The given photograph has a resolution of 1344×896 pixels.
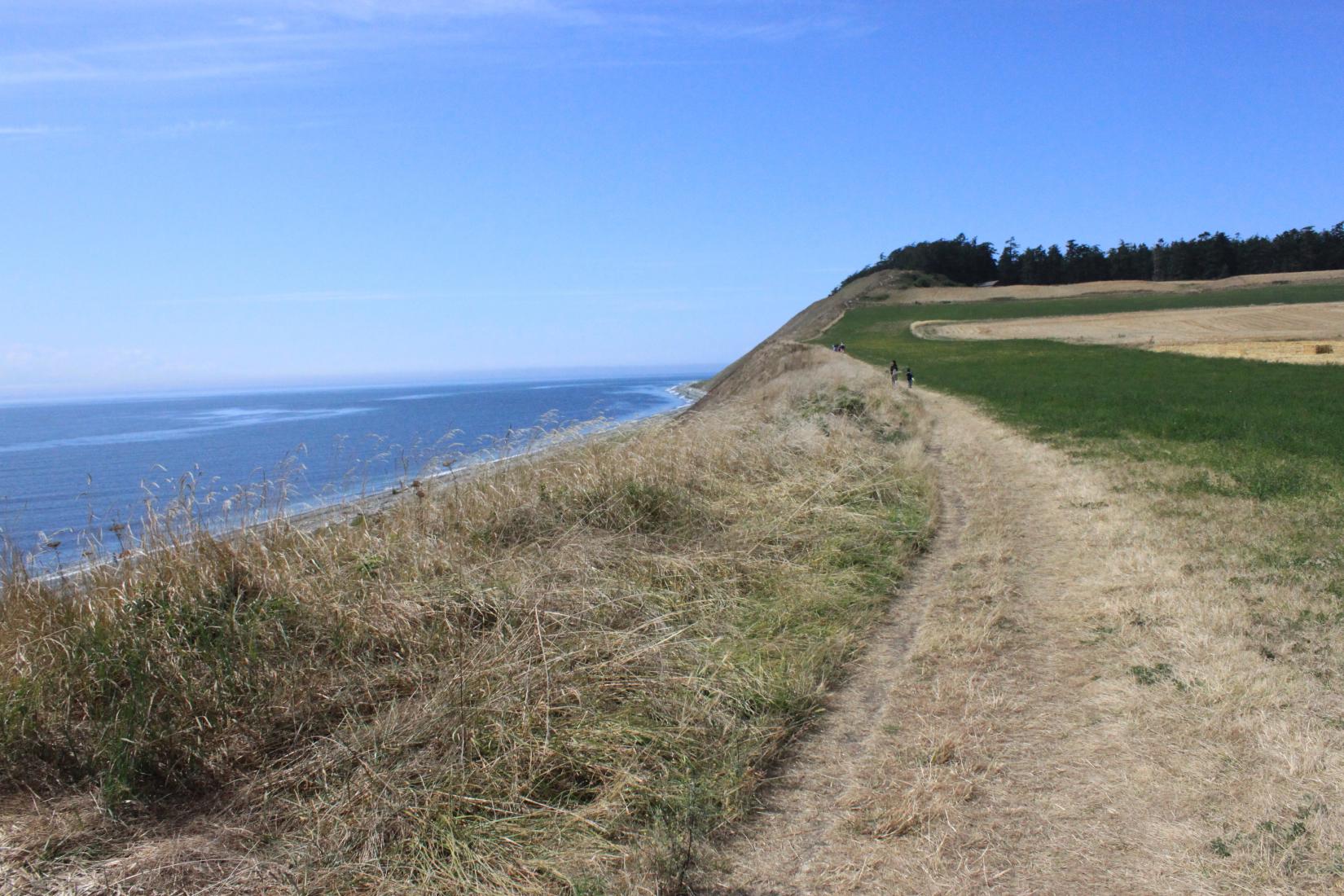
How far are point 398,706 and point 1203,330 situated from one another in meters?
56.9

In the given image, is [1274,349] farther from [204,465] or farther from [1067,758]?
[204,465]

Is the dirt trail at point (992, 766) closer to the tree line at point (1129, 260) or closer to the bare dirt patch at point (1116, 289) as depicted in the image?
the bare dirt patch at point (1116, 289)

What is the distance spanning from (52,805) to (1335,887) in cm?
520

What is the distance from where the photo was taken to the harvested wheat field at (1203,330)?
37.8 metres

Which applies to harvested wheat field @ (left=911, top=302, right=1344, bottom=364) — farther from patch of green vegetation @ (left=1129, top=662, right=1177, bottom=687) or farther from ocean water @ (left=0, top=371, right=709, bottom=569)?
patch of green vegetation @ (left=1129, top=662, right=1177, bottom=687)

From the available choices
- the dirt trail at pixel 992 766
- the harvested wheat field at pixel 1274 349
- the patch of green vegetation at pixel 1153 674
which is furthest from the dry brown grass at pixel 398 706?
the harvested wheat field at pixel 1274 349

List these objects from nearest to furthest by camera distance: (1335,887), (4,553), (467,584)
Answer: (1335,887), (4,553), (467,584)

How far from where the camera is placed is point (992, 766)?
14.1 feet

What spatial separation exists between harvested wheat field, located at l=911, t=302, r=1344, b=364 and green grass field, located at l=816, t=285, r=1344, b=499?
4.01 m

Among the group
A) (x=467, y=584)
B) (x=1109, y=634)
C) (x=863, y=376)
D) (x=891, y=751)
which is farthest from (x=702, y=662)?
(x=863, y=376)

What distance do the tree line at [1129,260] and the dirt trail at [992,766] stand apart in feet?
399

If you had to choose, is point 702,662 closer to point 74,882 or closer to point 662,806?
point 662,806

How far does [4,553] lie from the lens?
5.25 metres

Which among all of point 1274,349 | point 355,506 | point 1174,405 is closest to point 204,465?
point 355,506
